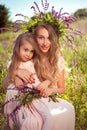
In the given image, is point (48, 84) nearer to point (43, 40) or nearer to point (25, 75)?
point (25, 75)

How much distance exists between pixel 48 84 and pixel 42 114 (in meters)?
0.17

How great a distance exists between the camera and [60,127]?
2646 mm

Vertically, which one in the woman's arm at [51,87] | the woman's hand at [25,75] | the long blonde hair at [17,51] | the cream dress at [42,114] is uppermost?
the long blonde hair at [17,51]

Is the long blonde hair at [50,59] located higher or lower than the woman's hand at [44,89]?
higher

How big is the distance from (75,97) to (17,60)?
0.80 meters

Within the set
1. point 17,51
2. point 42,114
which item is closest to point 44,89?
point 42,114

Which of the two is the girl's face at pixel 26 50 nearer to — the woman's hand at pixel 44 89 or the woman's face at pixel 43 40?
the woman's face at pixel 43 40

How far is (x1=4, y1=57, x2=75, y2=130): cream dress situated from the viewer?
2.59 m

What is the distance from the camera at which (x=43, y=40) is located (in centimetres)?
270

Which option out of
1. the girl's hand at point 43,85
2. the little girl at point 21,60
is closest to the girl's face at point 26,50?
the little girl at point 21,60

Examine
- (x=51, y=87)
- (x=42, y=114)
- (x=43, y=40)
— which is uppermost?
(x=43, y=40)

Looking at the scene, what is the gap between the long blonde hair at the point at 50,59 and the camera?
2691mm

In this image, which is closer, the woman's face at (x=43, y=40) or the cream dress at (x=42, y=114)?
the cream dress at (x=42, y=114)

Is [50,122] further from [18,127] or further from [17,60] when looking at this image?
[17,60]
